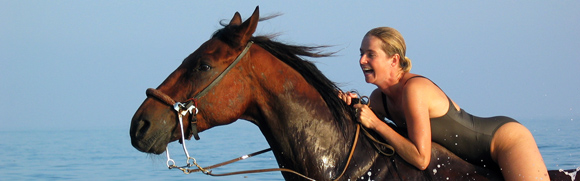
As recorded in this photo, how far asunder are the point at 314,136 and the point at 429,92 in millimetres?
628

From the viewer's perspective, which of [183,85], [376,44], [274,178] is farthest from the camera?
[274,178]

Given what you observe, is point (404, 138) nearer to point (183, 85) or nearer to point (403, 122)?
point (403, 122)

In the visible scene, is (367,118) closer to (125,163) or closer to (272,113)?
(272,113)

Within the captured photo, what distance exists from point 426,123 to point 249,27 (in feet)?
3.33

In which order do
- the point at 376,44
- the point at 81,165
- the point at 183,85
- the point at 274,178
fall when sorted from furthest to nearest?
the point at 81,165 → the point at 274,178 → the point at 376,44 → the point at 183,85

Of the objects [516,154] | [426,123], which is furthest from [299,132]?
[516,154]

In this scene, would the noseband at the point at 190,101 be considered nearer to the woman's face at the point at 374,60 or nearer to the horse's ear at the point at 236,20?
the horse's ear at the point at 236,20

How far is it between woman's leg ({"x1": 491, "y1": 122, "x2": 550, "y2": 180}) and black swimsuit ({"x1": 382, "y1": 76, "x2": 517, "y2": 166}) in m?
0.04

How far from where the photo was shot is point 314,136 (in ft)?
11.9

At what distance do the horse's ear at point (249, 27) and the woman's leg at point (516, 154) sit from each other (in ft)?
4.50

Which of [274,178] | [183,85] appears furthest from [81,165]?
[183,85]

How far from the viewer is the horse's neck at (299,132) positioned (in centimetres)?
360

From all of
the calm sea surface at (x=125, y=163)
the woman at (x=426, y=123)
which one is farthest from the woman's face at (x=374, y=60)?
the calm sea surface at (x=125, y=163)

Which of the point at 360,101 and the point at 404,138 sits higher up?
the point at 360,101
